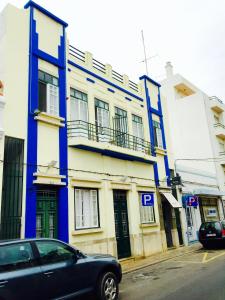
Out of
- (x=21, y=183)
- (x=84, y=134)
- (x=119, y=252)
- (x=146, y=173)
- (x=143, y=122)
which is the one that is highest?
(x=143, y=122)

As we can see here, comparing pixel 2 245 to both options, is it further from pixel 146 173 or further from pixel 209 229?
pixel 209 229

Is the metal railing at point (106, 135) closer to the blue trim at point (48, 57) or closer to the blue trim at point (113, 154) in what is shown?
the blue trim at point (113, 154)

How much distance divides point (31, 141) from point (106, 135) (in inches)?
172

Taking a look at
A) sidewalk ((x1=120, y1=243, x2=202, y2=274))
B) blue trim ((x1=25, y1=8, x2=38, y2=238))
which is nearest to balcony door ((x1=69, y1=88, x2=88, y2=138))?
blue trim ((x1=25, y1=8, x2=38, y2=238))

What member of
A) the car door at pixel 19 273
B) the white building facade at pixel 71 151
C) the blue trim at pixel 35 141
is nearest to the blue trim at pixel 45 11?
the white building facade at pixel 71 151

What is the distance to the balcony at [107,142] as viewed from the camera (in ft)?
37.8

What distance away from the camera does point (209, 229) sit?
14961mm

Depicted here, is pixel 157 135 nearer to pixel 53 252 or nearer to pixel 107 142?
pixel 107 142

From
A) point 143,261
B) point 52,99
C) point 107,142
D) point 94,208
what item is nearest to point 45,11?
point 52,99

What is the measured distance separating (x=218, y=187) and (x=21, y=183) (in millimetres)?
19396

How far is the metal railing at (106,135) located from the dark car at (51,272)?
621 cm

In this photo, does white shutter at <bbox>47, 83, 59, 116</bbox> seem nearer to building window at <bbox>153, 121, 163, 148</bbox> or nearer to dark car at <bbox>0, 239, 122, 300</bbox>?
dark car at <bbox>0, 239, 122, 300</bbox>

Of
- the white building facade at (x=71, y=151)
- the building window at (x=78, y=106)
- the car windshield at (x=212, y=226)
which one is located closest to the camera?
the white building facade at (x=71, y=151)

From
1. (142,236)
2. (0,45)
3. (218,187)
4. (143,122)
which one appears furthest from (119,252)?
(218,187)
